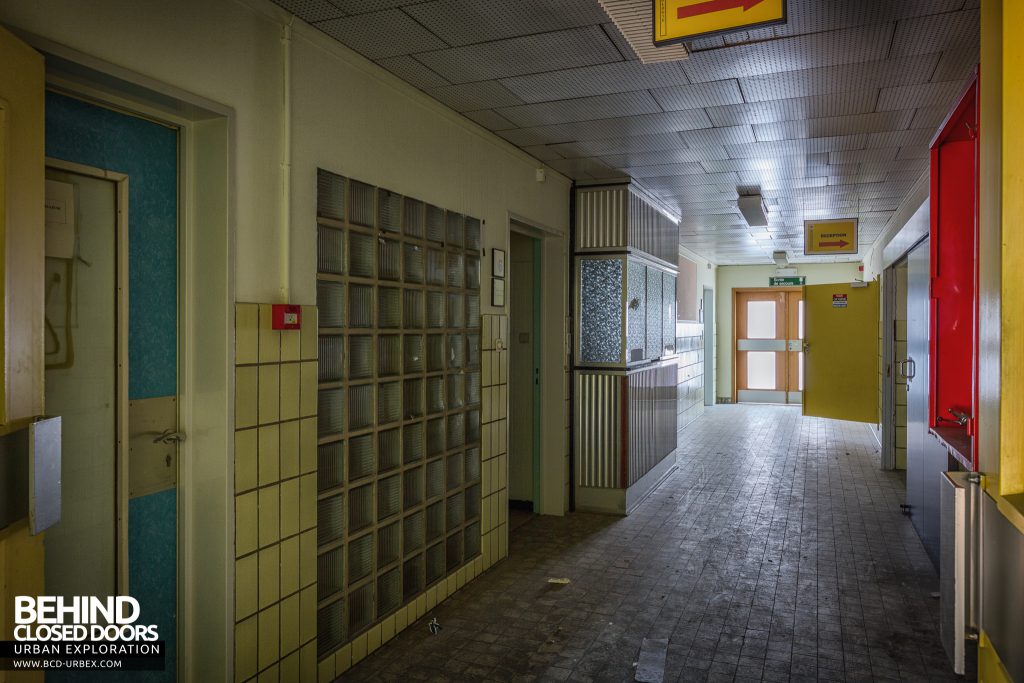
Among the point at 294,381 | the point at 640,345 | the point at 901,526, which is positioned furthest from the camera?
the point at 640,345

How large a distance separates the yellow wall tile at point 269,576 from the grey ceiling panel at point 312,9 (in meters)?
2.13

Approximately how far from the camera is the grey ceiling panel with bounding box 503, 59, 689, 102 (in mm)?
3453

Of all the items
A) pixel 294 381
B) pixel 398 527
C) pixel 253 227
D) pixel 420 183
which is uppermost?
pixel 420 183

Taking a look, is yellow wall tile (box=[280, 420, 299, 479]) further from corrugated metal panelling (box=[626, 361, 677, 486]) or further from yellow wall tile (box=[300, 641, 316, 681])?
corrugated metal panelling (box=[626, 361, 677, 486])

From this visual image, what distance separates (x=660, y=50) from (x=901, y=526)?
172 inches

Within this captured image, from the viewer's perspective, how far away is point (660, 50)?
2.88 m

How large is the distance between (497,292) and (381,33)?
74.2 inches

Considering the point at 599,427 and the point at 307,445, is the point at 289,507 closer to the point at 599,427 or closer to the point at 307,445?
the point at 307,445

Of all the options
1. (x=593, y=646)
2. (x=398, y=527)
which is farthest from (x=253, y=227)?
(x=593, y=646)

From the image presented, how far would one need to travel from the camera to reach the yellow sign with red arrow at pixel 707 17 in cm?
209

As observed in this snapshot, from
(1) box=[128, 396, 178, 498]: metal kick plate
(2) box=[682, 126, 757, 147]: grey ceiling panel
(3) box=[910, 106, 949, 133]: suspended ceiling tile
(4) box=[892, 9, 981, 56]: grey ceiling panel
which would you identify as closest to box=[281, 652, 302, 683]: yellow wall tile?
(1) box=[128, 396, 178, 498]: metal kick plate

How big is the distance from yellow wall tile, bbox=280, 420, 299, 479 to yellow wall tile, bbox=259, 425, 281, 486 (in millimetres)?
21

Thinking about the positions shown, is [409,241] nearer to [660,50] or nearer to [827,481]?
[660,50]

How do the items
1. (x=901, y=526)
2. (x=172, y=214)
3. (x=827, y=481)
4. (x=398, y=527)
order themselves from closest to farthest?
(x=172, y=214), (x=398, y=527), (x=901, y=526), (x=827, y=481)
